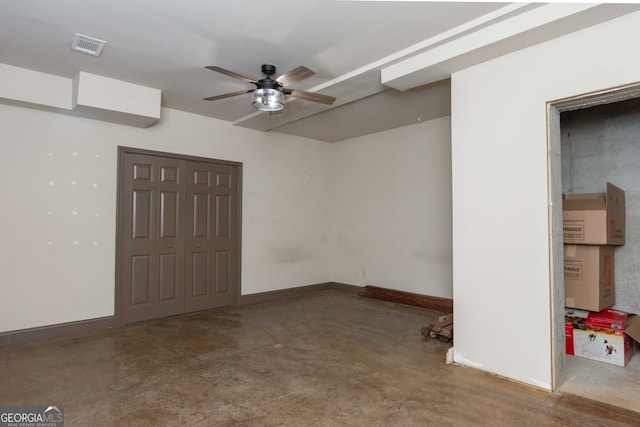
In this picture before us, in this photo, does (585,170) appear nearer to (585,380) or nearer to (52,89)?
(585,380)

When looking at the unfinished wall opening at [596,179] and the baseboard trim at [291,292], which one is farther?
→ the baseboard trim at [291,292]

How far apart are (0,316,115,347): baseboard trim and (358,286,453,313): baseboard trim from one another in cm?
373

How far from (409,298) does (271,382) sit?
10.2 ft

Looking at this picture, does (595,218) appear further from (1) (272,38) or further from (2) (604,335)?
(1) (272,38)

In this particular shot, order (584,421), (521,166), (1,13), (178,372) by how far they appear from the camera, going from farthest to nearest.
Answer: (178,372) < (521,166) < (1,13) < (584,421)

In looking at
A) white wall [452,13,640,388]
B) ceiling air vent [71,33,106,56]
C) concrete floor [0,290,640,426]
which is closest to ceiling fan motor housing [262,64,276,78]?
ceiling air vent [71,33,106,56]

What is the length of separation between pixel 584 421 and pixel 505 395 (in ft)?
1.53

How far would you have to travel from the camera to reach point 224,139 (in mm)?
5309

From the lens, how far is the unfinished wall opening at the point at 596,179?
103 inches

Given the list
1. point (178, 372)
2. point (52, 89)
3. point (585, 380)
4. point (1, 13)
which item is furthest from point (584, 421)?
point (52, 89)

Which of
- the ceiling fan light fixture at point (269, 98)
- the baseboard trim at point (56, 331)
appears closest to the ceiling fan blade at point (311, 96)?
the ceiling fan light fixture at point (269, 98)

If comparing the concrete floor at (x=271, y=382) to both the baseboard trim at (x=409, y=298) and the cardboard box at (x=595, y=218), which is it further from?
the cardboard box at (x=595, y=218)

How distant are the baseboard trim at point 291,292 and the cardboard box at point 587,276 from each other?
135 inches

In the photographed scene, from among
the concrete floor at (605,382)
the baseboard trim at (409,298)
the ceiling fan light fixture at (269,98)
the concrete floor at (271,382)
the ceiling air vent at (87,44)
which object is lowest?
the concrete floor at (271,382)
